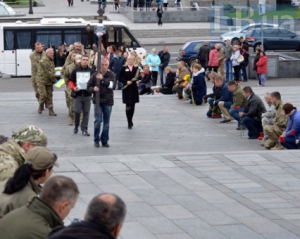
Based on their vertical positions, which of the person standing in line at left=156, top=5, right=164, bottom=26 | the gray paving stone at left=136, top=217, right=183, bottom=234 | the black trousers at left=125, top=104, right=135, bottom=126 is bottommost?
the gray paving stone at left=136, top=217, right=183, bottom=234

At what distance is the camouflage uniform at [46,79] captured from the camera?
20047 millimetres

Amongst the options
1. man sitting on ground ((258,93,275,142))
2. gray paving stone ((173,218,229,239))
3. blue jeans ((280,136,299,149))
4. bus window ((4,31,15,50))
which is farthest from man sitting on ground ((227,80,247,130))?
bus window ((4,31,15,50))

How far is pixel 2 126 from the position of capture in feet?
62.0

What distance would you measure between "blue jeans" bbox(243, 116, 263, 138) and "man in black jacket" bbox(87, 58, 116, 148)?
2925mm

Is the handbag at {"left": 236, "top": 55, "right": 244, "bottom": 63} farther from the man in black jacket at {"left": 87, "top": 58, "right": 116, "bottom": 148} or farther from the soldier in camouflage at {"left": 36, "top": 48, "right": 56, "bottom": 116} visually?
the man in black jacket at {"left": 87, "top": 58, "right": 116, "bottom": 148}

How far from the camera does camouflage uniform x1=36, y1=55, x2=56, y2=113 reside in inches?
789

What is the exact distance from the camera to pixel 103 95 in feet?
52.7

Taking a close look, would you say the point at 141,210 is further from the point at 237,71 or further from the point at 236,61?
the point at 237,71

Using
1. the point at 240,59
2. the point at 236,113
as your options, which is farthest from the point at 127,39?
the point at 236,113

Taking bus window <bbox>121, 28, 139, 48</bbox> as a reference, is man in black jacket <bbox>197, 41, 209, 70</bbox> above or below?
below

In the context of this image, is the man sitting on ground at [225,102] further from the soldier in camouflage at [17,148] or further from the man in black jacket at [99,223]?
the man in black jacket at [99,223]

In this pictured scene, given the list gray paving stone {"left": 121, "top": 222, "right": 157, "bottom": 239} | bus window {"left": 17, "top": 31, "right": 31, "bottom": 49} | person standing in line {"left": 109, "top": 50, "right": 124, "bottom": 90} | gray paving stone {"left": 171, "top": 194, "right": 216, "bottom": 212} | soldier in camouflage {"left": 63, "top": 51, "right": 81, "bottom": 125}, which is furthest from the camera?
bus window {"left": 17, "top": 31, "right": 31, "bottom": 49}

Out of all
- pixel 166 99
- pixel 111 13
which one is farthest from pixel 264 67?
pixel 111 13

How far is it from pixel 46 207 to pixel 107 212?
668mm
